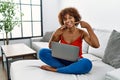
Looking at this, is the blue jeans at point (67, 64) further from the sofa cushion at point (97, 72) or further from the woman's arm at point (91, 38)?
the woman's arm at point (91, 38)

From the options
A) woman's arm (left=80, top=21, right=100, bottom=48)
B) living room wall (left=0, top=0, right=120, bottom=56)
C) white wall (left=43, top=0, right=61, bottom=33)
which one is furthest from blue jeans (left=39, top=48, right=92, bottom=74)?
white wall (left=43, top=0, right=61, bottom=33)

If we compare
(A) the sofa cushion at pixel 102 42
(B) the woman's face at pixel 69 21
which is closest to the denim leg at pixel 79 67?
(B) the woman's face at pixel 69 21

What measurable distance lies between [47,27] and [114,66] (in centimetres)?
274

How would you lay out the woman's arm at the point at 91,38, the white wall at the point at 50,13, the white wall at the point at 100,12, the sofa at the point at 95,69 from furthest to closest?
the white wall at the point at 50,13 → the white wall at the point at 100,12 → the woman's arm at the point at 91,38 → the sofa at the point at 95,69

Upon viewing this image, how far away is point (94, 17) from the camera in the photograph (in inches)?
117

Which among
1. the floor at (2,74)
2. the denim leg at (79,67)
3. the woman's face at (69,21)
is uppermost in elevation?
the woman's face at (69,21)

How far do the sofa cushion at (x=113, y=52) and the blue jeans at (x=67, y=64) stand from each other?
17.4 inches

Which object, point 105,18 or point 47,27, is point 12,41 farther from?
point 105,18

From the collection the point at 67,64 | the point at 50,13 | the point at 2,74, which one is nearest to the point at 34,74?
the point at 67,64

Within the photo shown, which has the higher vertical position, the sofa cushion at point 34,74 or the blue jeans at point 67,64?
the blue jeans at point 67,64

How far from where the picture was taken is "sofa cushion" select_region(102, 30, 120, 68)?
6.15 feet

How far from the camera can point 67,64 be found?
172cm

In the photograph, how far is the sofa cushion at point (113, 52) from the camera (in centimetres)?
187

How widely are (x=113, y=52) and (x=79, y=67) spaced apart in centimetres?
61
